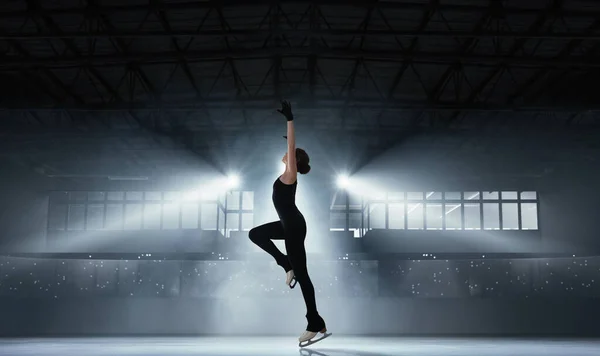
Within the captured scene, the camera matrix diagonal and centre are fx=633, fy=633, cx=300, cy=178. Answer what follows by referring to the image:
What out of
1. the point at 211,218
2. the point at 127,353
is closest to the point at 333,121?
the point at 127,353

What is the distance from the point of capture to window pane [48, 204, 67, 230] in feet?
85.7

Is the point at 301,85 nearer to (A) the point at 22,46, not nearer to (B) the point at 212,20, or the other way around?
(B) the point at 212,20

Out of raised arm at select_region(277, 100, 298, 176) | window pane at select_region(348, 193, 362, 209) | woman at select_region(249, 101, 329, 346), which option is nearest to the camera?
raised arm at select_region(277, 100, 298, 176)

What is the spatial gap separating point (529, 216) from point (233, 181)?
481 inches

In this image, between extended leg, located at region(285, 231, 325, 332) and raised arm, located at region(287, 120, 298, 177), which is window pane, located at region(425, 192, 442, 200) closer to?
extended leg, located at region(285, 231, 325, 332)

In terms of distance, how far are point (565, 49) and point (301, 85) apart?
6407mm

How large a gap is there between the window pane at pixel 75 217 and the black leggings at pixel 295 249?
2341 cm

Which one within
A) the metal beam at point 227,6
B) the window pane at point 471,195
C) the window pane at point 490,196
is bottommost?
the window pane at point 490,196

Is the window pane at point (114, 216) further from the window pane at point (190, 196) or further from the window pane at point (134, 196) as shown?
the window pane at point (190, 196)

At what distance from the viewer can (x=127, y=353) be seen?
570 centimetres

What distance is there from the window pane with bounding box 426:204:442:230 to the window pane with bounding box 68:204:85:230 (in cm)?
1579

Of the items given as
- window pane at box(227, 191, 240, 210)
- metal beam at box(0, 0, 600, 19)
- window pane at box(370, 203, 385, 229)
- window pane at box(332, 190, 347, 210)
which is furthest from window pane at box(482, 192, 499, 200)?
metal beam at box(0, 0, 600, 19)

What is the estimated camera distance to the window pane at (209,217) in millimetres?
37556

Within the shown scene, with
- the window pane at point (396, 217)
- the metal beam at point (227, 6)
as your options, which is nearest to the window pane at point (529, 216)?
the window pane at point (396, 217)
